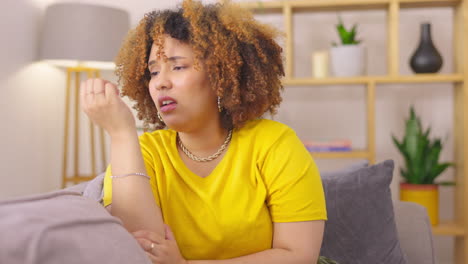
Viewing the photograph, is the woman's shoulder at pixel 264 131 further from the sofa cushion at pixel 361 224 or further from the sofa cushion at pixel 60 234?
the sofa cushion at pixel 60 234

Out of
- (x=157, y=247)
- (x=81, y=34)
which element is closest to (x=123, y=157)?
(x=157, y=247)

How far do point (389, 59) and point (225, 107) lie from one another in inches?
79.8

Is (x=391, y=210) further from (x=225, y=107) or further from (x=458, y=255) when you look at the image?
(x=458, y=255)

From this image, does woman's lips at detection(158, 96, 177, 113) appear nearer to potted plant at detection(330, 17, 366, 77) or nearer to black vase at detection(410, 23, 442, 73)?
potted plant at detection(330, 17, 366, 77)

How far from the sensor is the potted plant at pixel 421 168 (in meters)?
3.00

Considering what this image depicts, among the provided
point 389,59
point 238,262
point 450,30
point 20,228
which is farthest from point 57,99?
point 20,228

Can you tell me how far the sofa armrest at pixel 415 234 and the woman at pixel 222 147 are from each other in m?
0.73

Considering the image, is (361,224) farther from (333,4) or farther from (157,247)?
(333,4)

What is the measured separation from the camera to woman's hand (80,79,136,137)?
1037 mm

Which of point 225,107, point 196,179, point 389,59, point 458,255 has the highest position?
point 389,59

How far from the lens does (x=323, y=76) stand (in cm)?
314

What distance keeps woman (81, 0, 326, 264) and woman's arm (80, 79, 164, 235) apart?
0.06 meters

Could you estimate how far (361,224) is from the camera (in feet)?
Result: 5.46

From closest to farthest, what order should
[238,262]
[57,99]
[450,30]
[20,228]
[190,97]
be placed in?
[20,228] < [238,262] < [190,97] < [450,30] < [57,99]
